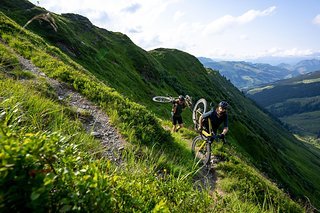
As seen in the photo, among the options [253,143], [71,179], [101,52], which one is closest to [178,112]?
[71,179]

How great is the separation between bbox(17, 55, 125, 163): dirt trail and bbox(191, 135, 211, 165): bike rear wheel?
525cm

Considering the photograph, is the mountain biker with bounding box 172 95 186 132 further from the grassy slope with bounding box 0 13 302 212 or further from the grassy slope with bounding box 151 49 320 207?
the grassy slope with bounding box 151 49 320 207

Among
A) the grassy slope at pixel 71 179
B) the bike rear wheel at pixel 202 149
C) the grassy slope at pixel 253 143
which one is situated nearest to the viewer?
the grassy slope at pixel 71 179

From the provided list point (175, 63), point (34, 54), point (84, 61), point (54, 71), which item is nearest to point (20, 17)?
point (84, 61)

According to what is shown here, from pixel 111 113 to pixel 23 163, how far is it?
43.4 ft

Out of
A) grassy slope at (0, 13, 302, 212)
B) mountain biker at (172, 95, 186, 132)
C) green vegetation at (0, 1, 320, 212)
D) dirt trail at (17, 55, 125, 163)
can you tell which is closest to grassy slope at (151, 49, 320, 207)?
mountain biker at (172, 95, 186, 132)

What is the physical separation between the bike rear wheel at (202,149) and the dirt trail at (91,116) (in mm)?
5247

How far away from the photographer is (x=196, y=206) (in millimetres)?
6102

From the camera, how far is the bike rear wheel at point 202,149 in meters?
17.4

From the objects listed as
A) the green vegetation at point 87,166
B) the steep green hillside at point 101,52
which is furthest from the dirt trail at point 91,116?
the steep green hillside at point 101,52

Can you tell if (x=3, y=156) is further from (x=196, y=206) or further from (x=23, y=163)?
(x=196, y=206)

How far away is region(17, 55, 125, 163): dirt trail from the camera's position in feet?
42.3

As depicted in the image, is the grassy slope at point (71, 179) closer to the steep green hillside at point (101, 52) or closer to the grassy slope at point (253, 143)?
the steep green hillside at point (101, 52)

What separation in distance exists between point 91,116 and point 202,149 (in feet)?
22.3
